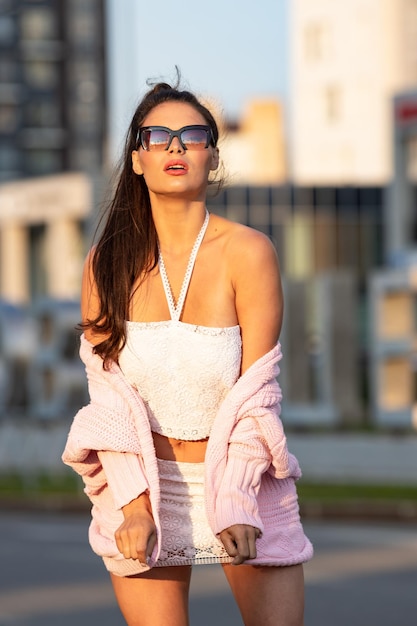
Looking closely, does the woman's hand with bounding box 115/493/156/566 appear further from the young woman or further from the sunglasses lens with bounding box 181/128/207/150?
the sunglasses lens with bounding box 181/128/207/150

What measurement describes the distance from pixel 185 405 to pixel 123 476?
0.22 metres

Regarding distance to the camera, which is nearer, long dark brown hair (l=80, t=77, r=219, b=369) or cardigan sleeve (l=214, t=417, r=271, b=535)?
cardigan sleeve (l=214, t=417, r=271, b=535)

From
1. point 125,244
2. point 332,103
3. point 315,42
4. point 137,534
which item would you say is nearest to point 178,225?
point 125,244

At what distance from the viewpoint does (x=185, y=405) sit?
4.23 meters

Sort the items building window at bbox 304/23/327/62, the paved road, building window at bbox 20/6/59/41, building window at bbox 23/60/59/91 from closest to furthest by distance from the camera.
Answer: the paved road
building window at bbox 304/23/327/62
building window at bbox 20/6/59/41
building window at bbox 23/60/59/91

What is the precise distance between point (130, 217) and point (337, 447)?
22.4 metres

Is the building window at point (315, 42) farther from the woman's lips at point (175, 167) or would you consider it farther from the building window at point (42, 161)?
the woman's lips at point (175, 167)

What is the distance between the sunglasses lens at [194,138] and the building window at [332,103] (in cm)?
8413

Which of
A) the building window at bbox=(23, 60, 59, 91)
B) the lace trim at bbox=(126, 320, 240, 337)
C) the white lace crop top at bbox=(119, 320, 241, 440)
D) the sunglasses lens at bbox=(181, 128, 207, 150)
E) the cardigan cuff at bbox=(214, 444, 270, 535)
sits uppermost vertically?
the sunglasses lens at bbox=(181, 128, 207, 150)

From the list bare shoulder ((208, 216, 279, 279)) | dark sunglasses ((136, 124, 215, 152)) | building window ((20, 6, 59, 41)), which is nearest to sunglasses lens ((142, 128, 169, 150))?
dark sunglasses ((136, 124, 215, 152))

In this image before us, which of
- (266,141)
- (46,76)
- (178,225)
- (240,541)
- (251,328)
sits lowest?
(266,141)

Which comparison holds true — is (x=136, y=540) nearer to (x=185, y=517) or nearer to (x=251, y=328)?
(x=185, y=517)

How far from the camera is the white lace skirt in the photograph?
167 inches

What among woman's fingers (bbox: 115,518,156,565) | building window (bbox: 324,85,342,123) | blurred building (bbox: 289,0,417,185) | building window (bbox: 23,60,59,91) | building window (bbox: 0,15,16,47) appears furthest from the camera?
building window (bbox: 23,60,59,91)
